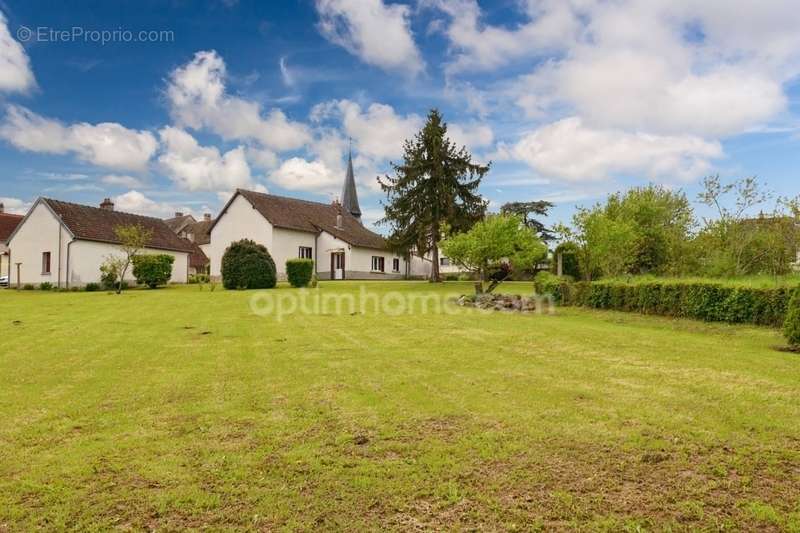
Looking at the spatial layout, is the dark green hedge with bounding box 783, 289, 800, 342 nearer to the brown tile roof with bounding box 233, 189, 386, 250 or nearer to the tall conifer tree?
the tall conifer tree

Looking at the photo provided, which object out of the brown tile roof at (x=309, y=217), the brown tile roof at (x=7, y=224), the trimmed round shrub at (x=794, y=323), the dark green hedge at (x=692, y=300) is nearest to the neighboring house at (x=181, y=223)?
the brown tile roof at (x=7, y=224)

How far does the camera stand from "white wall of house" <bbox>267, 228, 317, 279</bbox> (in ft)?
118

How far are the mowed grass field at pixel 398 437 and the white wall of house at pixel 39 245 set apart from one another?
2479cm

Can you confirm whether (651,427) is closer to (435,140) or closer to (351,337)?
(351,337)

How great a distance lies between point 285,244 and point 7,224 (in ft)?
103

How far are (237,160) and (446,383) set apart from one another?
23.1 meters

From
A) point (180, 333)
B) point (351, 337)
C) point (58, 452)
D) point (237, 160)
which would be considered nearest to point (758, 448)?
point (58, 452)

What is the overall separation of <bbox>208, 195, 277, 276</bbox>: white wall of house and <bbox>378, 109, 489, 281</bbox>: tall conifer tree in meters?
10.3

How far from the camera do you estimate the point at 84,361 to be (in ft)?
24.7

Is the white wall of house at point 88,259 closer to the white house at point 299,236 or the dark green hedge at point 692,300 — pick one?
the white house at point 299,236

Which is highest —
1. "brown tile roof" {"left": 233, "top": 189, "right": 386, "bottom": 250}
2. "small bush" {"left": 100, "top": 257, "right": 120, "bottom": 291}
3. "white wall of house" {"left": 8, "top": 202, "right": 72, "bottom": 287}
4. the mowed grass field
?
"brown tile roof" {"left": 233, "top": 189, "right": 386, "bottom": 250}

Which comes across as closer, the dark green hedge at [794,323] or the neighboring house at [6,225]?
the dark green hedge at [794,323]

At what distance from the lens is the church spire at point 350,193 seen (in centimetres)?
5694

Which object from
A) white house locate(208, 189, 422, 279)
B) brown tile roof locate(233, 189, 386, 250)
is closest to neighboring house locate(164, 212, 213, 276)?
white house locate(208, 189, 422, 279)
